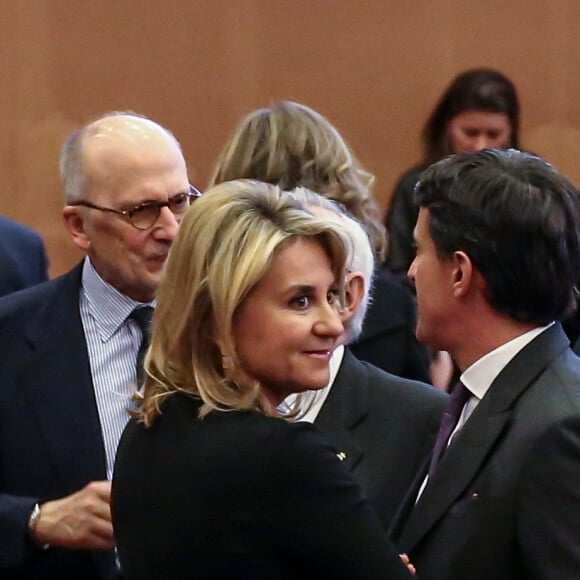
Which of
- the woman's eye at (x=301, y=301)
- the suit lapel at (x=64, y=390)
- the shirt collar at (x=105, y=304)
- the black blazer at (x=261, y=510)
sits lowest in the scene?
the suit lapel at (x=64, y=390)

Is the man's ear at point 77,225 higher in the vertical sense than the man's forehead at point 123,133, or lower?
lower

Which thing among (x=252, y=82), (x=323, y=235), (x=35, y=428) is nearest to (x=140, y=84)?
(x=252, y=82)

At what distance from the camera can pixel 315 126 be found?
10.2ft

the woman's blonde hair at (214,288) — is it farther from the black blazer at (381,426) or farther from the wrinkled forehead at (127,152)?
the wrinkled forehead at (127,152)

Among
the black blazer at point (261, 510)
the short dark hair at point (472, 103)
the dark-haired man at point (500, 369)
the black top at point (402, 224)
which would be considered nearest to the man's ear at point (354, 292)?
the dark-haired man at point (500, 369)

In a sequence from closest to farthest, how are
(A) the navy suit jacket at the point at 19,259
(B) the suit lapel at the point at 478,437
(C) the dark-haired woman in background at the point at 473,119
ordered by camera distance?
(B) the suit lapel at the point at 478,437 → (A) the navy suit jacket at the point at 19,259 → (C) the dark-haired woman in background at the point at 473,119

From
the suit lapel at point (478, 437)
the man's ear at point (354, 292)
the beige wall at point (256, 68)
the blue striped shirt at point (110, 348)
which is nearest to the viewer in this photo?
the suit lapel at point (478, 437)

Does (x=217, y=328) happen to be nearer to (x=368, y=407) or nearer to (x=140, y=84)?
(x=368, y=407)

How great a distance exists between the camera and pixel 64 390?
2650 millimetres

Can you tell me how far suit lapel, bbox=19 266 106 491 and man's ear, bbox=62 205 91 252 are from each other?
113mm

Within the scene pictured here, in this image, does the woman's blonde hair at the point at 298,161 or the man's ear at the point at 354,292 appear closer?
the man's ear at the point at 354,292

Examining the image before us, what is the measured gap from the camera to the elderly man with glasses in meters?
2.59

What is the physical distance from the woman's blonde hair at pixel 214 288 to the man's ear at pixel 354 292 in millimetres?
571

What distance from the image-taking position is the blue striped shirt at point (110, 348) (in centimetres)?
266
